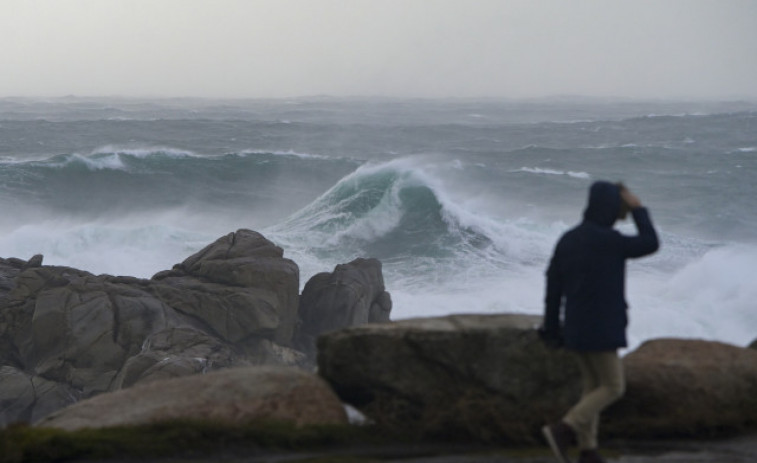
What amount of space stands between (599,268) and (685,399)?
1.85 metres

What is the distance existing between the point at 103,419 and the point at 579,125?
62.6 metres

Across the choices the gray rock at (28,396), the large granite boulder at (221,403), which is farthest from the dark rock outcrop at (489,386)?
the gray rock at (28,396)

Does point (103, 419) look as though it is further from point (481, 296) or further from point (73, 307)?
point (481, 296)

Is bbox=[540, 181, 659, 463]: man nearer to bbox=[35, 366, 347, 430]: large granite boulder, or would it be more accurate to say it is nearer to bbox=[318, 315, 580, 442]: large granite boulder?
bbox=[318, 315, 580, 442]: large granite boulder

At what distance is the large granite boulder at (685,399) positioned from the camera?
21.2ft

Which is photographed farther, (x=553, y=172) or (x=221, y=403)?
(x=553, y=172)

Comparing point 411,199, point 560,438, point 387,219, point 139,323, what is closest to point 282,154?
point 411,199

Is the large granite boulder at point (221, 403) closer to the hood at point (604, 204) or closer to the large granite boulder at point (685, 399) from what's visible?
the large granite boulder at point (685, 399)

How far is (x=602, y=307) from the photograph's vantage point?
17.3ft

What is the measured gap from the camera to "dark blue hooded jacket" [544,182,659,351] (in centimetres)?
526

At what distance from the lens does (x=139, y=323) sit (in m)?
15.3

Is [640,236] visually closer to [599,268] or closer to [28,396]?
[599,268]

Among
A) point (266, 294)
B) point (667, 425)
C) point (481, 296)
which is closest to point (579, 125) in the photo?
point (481, 296)

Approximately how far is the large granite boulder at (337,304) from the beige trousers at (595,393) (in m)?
11.8
